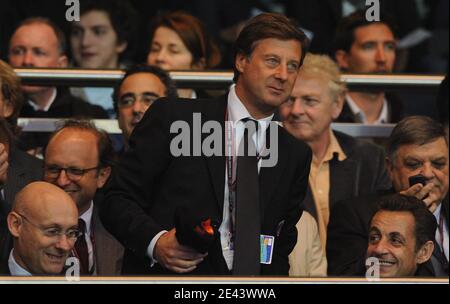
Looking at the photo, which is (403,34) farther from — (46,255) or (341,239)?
(46,255)

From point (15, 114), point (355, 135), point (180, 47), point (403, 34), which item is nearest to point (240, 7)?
point (403, 34)

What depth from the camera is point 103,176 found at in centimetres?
623

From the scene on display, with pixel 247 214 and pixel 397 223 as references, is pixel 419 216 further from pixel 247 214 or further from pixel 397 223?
pixel 247 214

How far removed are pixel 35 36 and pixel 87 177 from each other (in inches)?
64.5

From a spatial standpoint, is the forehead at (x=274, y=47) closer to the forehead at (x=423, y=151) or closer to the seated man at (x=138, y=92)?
the forehead at (x=423, y=151)

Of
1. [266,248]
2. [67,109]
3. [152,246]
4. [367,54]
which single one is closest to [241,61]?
[266,248]

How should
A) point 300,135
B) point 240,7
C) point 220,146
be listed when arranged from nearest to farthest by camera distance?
point 220,146
point 300,135
point 240,7

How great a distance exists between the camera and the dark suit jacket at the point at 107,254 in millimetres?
5883

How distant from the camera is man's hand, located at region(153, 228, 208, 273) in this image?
5.04 metres

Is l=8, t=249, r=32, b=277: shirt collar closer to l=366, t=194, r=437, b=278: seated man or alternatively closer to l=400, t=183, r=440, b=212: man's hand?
l=366, t=194, r=437, b=278: seated man

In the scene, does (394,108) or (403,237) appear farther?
(394,108)

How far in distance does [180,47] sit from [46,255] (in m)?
2.45
